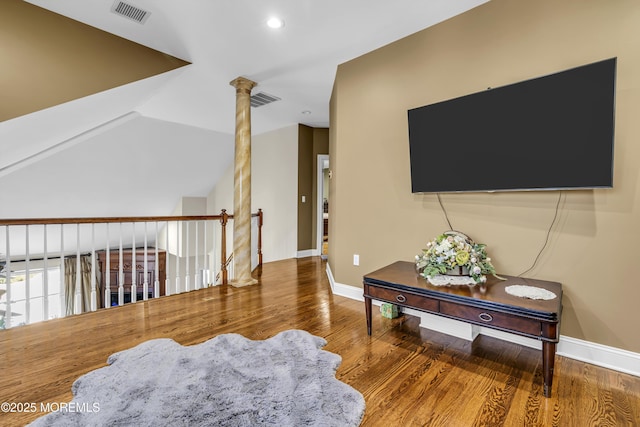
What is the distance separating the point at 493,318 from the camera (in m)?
1.79

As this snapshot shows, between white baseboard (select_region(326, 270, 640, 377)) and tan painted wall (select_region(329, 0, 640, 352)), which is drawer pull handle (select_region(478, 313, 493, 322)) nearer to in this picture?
white baseboard (select_region(326, 270, 640, 377))

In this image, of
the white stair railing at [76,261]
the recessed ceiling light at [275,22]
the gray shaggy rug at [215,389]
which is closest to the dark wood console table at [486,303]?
the gray shaggy rug at [215,389]

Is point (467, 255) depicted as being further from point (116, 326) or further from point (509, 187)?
point (116, 326)

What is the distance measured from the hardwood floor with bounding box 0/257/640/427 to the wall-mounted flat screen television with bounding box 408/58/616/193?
1.23m

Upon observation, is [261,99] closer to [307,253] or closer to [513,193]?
[307,253]

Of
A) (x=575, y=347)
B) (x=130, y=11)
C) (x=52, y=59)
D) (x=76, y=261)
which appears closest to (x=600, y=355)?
(x=575, y=347)

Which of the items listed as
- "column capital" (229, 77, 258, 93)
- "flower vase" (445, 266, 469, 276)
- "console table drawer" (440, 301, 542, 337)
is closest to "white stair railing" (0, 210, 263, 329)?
"column capital" (229, 77, 258, 93)

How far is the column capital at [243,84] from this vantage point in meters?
3.82

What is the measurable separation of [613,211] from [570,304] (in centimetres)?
69

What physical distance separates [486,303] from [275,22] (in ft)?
9.44

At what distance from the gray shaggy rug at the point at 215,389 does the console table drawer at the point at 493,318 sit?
83 cm

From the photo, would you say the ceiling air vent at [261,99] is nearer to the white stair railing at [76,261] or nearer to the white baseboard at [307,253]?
the white stair railing at [76,261]

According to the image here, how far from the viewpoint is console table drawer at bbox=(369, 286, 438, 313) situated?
2.05 m

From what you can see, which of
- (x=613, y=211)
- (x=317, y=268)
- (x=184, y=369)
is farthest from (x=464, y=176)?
(x=317, y=268)
